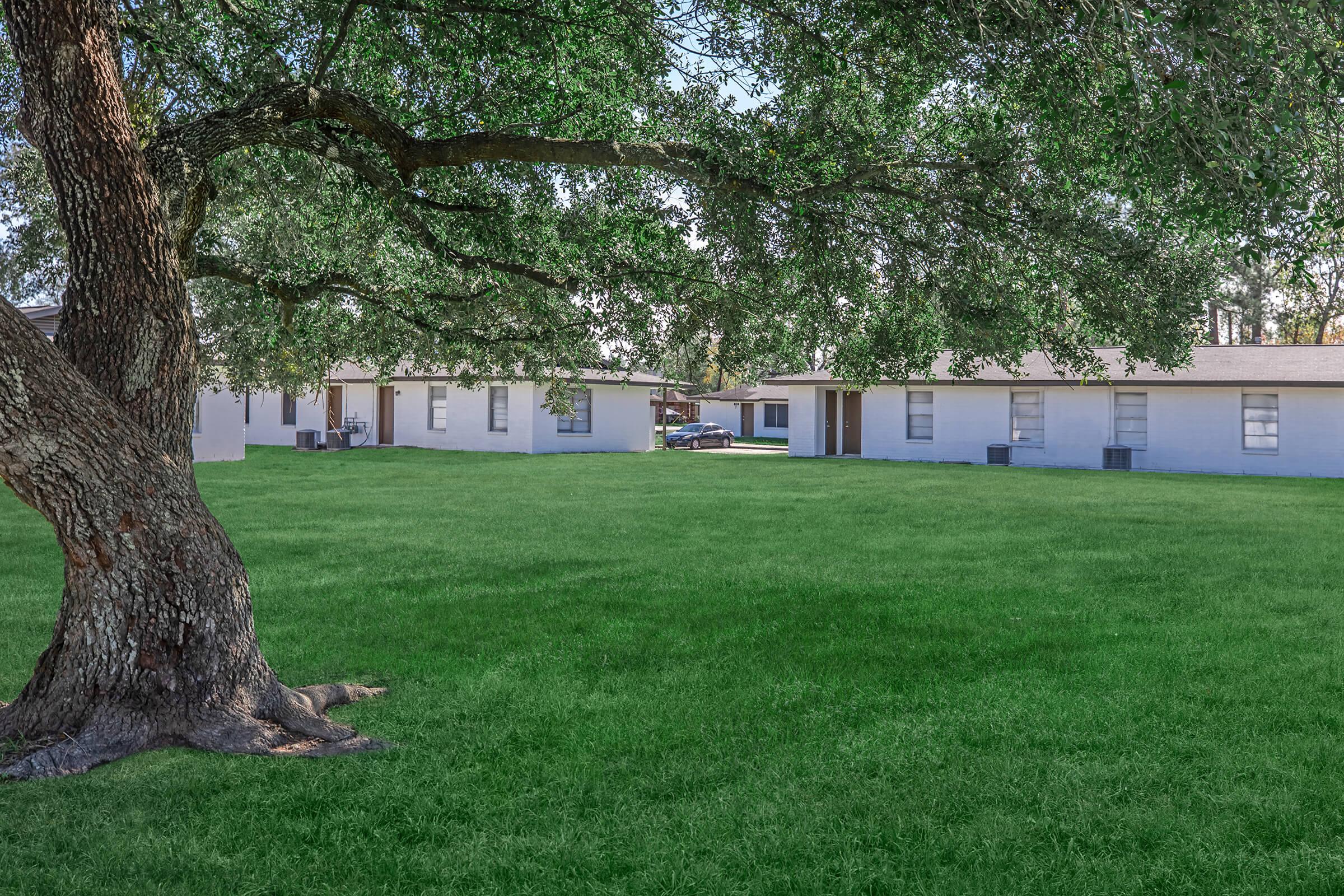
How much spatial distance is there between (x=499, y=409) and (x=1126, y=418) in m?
18.6

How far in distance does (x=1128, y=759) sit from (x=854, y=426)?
28237 millimetres

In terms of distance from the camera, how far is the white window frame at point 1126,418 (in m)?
26.1

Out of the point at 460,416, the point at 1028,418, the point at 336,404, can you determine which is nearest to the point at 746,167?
the point at 1028,418

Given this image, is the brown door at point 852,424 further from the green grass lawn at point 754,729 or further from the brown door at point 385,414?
the green grass lawn at point 754,729

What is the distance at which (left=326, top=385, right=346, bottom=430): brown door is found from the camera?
116 feet

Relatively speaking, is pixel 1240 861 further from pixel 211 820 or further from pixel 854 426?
pixel 854 426

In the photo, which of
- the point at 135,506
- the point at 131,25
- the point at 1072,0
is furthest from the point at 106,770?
the point at 1072,0

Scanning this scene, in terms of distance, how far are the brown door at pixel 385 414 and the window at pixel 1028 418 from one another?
2098 centimetres

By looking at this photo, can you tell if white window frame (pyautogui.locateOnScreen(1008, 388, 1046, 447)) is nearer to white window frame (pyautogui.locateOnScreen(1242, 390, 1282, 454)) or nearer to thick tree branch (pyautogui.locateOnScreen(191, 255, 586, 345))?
white window frame (pyautogui.locateOnScreen(1242, 390, 1282, 454))

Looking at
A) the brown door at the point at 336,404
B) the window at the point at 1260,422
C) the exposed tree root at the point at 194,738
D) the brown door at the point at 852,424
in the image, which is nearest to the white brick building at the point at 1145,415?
the window at the point at 1260,422

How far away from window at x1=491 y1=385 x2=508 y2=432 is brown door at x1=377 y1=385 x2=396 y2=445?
526cm

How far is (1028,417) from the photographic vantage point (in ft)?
91.6

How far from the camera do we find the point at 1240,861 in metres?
3.64

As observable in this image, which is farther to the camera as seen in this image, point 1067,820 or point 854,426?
point 854,426
